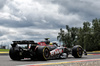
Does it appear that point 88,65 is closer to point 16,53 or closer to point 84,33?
Answer: point 16,53

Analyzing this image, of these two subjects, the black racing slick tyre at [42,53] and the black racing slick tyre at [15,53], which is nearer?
the black racing slick tyre at [42,53]

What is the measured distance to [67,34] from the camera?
3447 inches

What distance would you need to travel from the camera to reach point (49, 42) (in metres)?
16.4

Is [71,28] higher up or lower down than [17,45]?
higher up

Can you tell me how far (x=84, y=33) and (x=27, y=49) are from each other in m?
54.3

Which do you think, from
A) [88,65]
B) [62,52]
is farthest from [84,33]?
[88,65]

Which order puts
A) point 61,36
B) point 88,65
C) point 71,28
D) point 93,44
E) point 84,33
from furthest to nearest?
point 71,28 < point 61,36 < point 84,33 < point 93,44 < point 88,65

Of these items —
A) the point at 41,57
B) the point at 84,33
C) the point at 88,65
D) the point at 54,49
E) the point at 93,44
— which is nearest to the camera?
the point at 88,65

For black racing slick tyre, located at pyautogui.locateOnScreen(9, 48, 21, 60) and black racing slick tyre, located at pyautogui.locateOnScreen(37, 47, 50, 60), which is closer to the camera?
black racing slick tyre, located at pyautogui.locateOnScreen(37, 47, 50, 60)

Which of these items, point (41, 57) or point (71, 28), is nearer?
point (41, 57)

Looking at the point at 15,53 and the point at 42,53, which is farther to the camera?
the point at 15,53

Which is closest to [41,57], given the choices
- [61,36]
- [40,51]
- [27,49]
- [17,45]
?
[40,51]

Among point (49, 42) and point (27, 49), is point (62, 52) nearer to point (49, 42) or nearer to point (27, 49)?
point (49, 42)

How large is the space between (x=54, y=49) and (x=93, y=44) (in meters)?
45.7
